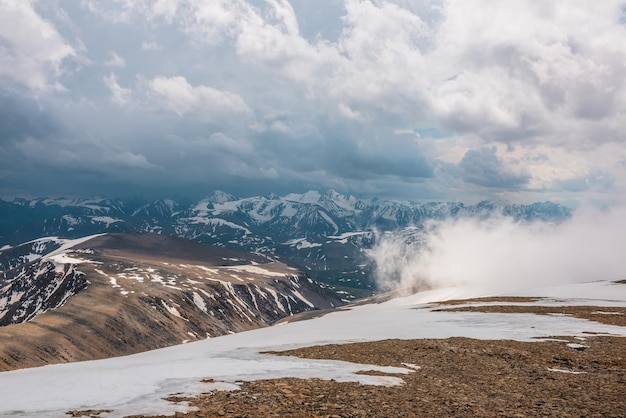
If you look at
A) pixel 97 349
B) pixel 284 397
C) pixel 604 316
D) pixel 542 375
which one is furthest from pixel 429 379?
pixel 97 349

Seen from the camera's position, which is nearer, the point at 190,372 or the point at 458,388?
the point at 458,388

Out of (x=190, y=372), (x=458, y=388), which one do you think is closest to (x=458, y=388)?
(x=458, y=388)

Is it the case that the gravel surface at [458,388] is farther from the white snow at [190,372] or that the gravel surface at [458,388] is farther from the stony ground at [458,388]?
the white snow at [190,372]

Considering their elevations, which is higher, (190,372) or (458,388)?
(190,372)

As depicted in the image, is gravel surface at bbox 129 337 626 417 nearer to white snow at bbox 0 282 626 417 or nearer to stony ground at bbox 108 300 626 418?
stony ground at bbox 108 300 626 418

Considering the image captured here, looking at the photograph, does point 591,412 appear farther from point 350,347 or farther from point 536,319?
point 536,319

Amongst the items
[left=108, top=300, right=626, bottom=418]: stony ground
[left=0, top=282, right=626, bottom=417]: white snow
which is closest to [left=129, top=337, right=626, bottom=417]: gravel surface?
[left=108, top=300, right=626, bottom=418]: stony ground

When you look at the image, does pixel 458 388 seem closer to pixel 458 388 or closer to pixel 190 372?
pixel 458 388

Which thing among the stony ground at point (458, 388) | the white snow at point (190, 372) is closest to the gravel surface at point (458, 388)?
the stony ground at point (458, 388)
